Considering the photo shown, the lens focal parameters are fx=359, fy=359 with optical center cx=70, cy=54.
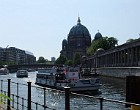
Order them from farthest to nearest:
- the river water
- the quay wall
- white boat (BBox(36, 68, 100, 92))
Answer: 1. the quay wall
2. white boat (BBox(36, 68, 100, 92))
3. the river water

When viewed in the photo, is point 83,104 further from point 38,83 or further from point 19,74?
point 19,74

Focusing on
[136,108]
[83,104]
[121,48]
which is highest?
[121,48]

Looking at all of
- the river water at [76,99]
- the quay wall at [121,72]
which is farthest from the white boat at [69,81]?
the quay wall at [121,72]

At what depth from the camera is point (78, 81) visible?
6500cm

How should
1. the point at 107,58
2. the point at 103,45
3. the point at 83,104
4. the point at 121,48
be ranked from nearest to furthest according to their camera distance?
the point at 83,104 < the point at 121,48 < the point at 107,58 < the point at 103,45

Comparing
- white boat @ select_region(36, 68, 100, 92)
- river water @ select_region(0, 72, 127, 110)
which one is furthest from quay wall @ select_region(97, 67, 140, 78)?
river water @ select_region(0, 72, 127, 110)

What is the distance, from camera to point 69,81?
66.8 meters

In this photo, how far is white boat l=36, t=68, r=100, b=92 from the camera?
64.4 meters

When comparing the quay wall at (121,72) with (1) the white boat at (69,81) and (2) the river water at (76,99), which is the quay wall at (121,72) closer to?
(1) the white boat at (69,81)

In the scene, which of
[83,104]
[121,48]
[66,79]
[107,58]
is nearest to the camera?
[83,104]

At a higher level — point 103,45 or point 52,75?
point 103,45

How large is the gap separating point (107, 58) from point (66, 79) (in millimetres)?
91537

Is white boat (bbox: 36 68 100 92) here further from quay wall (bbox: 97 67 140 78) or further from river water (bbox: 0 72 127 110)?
quay wall (bbox: 97 67 140 78)

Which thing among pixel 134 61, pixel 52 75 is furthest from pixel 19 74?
pixel 52 75
